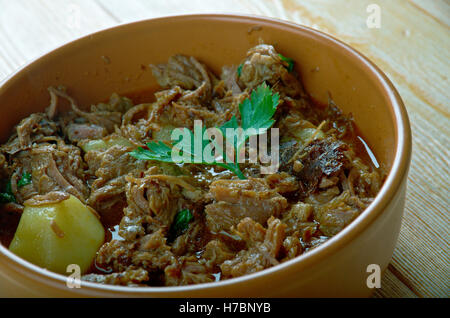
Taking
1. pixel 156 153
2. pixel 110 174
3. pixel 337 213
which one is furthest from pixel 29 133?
pixel 337 213

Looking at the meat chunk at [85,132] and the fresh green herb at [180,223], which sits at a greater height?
the meat chunk at [85,132]

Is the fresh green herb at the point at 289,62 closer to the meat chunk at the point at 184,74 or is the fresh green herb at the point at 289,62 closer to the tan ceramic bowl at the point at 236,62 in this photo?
the tan ceramic bowl at the point at 236,62

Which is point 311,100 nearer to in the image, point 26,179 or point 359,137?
point 359,137

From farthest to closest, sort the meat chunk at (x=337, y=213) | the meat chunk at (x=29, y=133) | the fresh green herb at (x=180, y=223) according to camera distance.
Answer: the meat chunk at (x=29, y=133)
the fresh green herb at (x=180, y=223)
the meat chunk at (x=337, y=213)

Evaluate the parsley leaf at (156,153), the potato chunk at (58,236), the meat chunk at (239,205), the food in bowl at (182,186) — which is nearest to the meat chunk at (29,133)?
the food in bowl at (182,186)

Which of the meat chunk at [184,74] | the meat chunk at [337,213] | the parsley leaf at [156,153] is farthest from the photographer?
the meat chunk at [184,74]

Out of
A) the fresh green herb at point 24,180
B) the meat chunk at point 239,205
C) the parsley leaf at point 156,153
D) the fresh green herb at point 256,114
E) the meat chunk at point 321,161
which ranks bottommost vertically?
the fresh green herb at point 24,180
